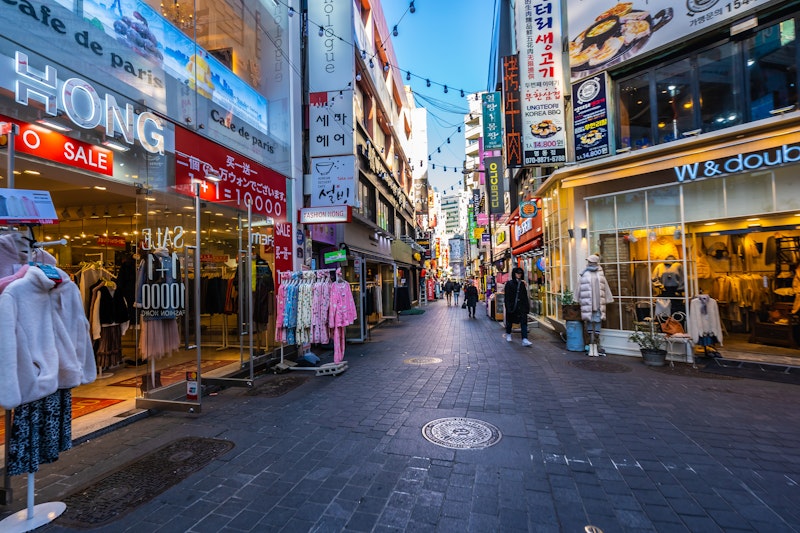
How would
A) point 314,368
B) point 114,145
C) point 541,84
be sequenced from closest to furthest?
1. point 114,145
2. point 314,368
3. point 541,84

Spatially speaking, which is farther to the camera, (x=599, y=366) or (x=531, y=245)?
(x=531, y=245)

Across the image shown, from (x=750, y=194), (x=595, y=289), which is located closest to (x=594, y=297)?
(x=595, y=289)

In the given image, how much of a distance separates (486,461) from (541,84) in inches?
404

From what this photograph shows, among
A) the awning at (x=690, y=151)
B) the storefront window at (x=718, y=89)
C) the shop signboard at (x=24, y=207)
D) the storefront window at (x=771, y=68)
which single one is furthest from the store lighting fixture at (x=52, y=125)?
the storefront window at (x=771, y=68)

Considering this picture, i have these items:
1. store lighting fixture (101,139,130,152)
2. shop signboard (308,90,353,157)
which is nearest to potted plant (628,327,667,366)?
shop signboard (308,90,353,157)

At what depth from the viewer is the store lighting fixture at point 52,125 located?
4.81 m

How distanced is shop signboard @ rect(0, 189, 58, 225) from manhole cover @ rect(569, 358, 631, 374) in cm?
870

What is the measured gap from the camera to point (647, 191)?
9.29m

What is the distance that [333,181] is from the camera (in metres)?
11.3

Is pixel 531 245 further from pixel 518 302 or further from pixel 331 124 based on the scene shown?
pixel 331 124

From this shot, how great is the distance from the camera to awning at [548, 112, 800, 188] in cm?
708

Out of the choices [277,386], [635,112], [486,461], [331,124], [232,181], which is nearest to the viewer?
[486,461]

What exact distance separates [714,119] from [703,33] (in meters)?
1.88

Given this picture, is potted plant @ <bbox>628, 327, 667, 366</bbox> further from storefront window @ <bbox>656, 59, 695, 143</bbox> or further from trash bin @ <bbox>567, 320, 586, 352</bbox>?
storefront window @ <bbox>656, 59, 695, 143</bbox>
